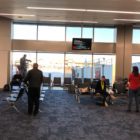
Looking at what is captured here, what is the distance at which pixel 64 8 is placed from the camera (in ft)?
40.1

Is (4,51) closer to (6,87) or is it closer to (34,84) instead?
(6,87)

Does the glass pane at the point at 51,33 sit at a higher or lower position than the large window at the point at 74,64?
higher

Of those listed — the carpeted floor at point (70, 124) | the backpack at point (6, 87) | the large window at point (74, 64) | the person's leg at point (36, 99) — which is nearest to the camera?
the carpeted floor at point (70, 124)

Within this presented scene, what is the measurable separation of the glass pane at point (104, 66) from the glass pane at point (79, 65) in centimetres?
37

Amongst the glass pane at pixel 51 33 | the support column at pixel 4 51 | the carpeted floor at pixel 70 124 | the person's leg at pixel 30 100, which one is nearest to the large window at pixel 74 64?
the glass pane at pixel 51 33

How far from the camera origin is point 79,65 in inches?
750

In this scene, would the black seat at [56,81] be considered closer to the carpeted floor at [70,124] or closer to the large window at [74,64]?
the large window at [74,64]

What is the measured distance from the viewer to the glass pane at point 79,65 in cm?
1880

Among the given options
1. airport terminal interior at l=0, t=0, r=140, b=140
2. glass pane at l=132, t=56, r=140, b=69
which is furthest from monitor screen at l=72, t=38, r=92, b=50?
glass pane at l=132, t=56, r=140, b=69

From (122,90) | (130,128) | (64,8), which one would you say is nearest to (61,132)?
(130,128)

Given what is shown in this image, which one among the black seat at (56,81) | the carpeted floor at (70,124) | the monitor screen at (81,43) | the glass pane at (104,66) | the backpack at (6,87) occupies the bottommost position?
the carpeted floor at (70,124)

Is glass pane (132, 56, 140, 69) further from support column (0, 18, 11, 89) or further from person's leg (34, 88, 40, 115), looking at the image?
person's leg (34, 88, 40, 115)

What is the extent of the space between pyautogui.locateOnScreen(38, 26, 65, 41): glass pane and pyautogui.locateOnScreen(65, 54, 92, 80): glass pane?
1252 millimetres

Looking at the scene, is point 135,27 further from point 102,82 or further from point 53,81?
point 102,82
